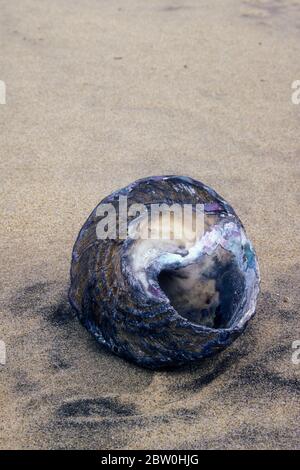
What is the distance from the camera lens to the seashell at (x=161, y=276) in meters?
2.78

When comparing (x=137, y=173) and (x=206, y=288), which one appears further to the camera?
(x=137, y=173)

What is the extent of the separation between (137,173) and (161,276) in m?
1.58

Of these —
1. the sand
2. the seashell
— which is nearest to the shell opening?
the seashell

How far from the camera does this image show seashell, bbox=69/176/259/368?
2.78 meters

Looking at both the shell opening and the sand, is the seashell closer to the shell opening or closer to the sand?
the shell opening

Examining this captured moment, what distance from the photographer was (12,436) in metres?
2.67

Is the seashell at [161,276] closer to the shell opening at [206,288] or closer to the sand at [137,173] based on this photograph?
the shell opening at [206,288]

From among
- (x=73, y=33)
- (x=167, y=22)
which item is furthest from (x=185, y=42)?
(x=73, y=33)

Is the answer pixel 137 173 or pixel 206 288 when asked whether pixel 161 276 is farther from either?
pixel 137 173

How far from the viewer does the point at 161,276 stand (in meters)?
3.01

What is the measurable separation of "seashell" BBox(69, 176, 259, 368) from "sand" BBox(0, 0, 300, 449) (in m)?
0.18

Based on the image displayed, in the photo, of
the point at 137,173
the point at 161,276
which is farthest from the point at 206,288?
the point at 137,173

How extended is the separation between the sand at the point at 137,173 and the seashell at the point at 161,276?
183 mm

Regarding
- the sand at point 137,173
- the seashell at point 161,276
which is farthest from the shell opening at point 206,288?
the sand at point 137,173
